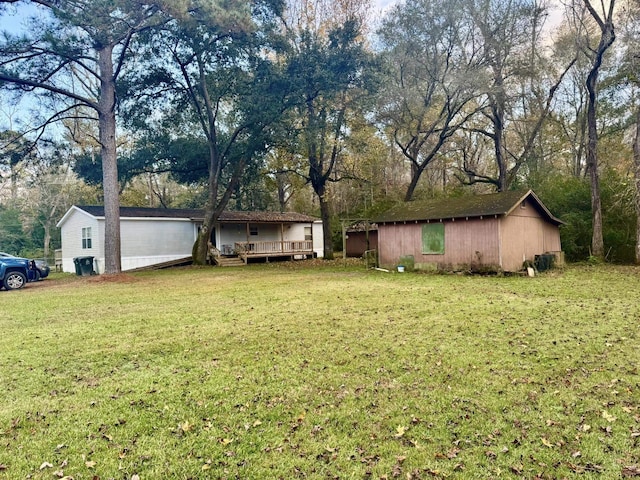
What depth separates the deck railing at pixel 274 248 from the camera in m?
21.3

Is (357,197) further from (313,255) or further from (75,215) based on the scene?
(75,215)

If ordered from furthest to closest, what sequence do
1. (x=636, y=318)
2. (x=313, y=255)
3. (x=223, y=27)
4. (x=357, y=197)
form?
(x=357, y=197) → (x=313, y=255) → (x=223, y=27) → (x=636, y=318)

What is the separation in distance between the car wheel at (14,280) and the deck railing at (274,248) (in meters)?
10.1

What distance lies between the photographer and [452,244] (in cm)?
1416

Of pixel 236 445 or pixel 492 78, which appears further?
pixel 492 78

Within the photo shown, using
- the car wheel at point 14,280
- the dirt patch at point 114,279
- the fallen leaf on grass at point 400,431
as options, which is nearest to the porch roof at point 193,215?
the dirt patch at point 114,279

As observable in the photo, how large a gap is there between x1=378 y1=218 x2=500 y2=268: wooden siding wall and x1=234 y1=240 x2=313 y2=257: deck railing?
7.99 m

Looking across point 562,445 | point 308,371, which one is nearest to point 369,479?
point 562,445

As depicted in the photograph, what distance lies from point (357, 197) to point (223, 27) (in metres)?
20.3

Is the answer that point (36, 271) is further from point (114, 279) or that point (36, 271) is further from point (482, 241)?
point (482, 241)

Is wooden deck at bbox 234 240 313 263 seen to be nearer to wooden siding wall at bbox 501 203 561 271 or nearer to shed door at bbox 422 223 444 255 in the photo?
shed door at bbox 422 223 444 255

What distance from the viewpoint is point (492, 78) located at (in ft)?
58.7

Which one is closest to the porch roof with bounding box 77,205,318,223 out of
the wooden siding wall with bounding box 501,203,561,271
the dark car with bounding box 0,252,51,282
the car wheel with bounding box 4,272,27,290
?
the dark car with bounding box 0,252,51,282

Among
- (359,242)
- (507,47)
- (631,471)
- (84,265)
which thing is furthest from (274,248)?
(631,471)
